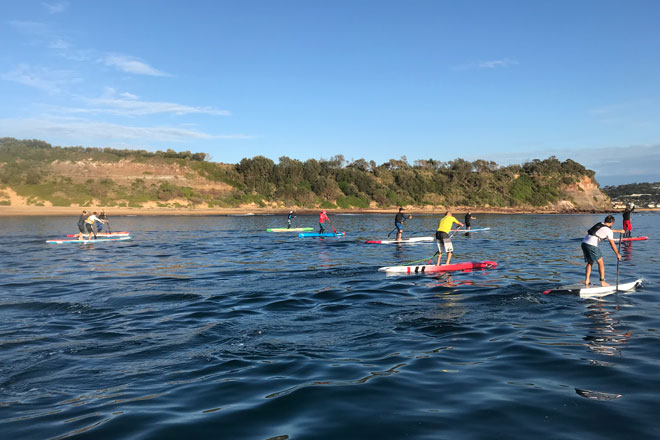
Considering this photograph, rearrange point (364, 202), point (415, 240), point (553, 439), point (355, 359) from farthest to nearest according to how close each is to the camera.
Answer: point (364, 202) < point (415, 240) < point (355, 359) < point (553, 439)

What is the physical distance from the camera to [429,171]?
10575 centimetres

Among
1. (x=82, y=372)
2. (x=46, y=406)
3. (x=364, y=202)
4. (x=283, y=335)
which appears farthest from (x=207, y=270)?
(x=364, y=202)

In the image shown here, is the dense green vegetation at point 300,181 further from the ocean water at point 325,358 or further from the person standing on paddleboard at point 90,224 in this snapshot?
the ocean water at point 325,358

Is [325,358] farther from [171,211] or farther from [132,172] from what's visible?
[132,172]

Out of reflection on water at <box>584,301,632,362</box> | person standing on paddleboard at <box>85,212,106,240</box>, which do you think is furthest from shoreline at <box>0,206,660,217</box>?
reflection on water at <box>584,301,632,362</box>

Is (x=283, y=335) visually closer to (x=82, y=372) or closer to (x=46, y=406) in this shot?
(x=82, y=372)

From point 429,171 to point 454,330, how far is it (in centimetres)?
9994

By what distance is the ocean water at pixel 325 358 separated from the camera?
5.05m

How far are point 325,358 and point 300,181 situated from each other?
80.9 m

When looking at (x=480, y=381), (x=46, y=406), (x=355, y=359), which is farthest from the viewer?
(x=355, y=359)

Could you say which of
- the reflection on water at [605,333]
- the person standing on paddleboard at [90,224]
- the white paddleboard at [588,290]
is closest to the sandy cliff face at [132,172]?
the person standing on paddleboard at [90,224]

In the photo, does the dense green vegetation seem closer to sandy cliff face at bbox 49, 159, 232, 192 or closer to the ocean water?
sandy cliff face at bbox 49, 159, 232, 192

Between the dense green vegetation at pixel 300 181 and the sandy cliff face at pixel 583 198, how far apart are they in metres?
1.76

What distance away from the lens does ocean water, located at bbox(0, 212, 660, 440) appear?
5051 mm
